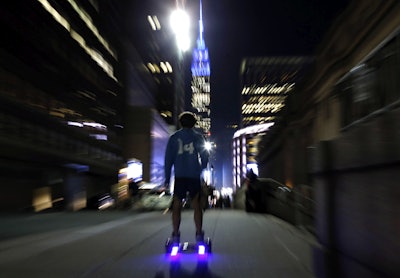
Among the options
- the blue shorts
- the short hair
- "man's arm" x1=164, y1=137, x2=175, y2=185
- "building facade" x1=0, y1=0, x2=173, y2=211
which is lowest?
the blue shorts

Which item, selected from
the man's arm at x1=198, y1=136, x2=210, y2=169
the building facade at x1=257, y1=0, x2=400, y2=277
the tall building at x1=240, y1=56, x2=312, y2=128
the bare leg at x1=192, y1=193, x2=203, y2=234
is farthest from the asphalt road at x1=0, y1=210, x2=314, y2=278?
the tall building at x1=240, y1=56, x2=312, y2=128

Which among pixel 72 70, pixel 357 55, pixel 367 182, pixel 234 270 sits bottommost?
pixel 234 270

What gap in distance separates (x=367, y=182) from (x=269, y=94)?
10973cm

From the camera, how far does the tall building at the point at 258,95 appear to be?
9934 centimetres

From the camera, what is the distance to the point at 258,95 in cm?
12012

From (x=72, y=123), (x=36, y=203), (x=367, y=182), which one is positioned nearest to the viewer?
(x=367, y=182)

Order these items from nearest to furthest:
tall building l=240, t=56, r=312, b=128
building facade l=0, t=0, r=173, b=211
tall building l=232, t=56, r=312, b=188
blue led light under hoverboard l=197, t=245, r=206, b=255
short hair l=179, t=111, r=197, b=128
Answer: blue led light under hoverboard l=197, t=245, r=206, b=255 < short hair l=179, t=111, r=197, b=128 < building facade l=0, t=0, r=173, b=211 < tall building l=232, t=56, r=312, b=188 < tall building l=240, t=56, r=312, b=128

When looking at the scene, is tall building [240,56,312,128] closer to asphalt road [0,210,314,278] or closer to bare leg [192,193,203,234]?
asphalt road [0,210,314,278]

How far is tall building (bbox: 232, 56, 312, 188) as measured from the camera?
3911 inches

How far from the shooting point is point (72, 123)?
114 feet

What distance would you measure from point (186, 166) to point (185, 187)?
11.1 inches

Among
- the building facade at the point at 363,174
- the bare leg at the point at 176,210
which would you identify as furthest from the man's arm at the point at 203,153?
the building facade at the point at 363,174

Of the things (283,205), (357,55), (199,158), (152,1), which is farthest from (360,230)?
(152,1)

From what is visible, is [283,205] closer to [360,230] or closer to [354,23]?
A: [354,23]
